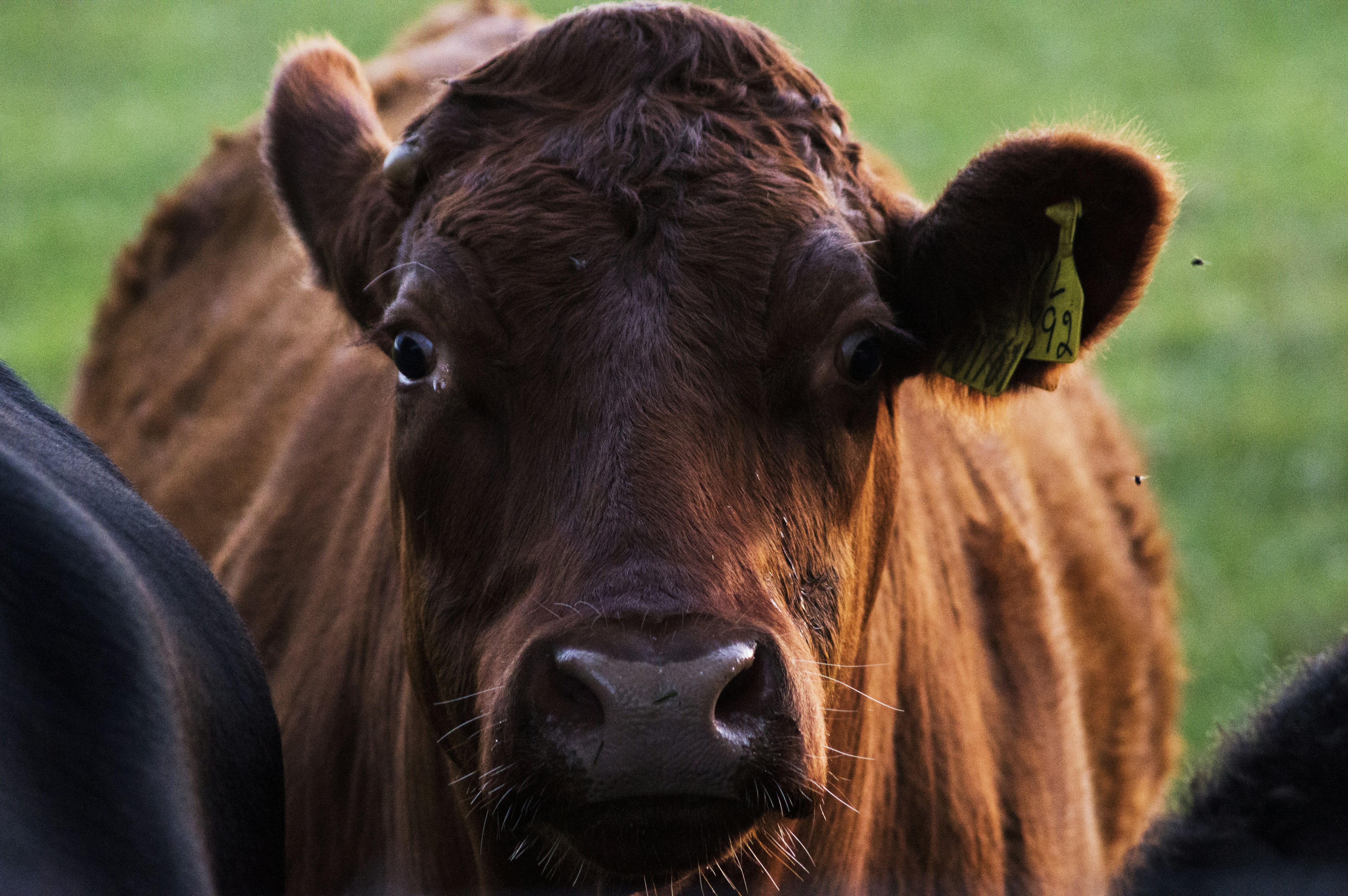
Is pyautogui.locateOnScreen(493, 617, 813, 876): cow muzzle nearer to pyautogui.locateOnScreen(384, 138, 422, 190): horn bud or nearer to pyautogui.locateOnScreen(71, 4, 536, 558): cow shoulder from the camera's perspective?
pyautogui.locateOnScreen(384, 138, 422, 190): horn bud

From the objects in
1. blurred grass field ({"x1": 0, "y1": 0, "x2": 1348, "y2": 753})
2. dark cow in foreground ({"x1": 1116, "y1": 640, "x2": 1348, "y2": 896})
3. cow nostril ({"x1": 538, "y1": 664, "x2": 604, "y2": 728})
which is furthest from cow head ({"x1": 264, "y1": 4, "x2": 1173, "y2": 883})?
dark cow in foreground ({"x1": 1116, "y1": 640, "x2": 1348, "y2": 896})

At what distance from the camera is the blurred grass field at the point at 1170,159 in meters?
6.92

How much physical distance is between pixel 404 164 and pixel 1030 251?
43.4 inches

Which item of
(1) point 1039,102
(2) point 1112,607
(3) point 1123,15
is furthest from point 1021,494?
(3) point 1123,15

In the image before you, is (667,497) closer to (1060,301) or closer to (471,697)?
(471,697)

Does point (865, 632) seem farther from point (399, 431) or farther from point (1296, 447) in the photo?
point (1296, 447)

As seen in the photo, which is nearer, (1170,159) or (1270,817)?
(1270,817)

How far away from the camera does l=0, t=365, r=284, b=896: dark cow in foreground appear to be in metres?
2.09

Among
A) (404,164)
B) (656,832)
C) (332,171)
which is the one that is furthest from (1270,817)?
(332,171)

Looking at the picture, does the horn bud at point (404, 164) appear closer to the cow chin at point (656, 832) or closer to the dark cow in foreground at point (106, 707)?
the dark cow in foreground at point (106, 707)

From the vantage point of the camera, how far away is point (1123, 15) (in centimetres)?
1705

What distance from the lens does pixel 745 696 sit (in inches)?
86.8

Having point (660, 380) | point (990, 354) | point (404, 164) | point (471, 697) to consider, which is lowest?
point (471, 697)

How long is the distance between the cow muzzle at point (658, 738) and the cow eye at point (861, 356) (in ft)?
1.80
